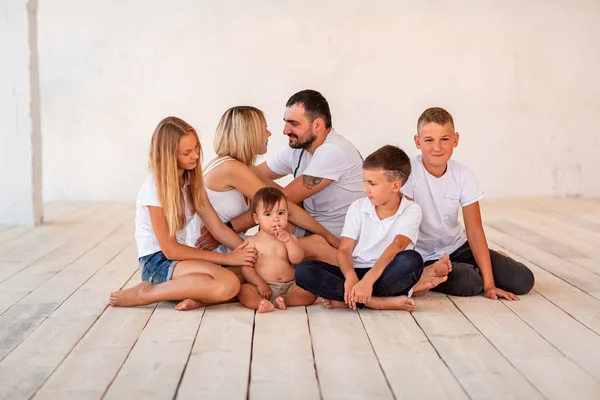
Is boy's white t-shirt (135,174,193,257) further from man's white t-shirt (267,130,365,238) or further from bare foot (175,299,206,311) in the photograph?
man's white t-shirt (267,130,365,238)

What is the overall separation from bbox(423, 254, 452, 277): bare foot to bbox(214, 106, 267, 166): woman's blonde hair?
107 cm

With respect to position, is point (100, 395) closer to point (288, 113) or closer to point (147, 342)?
point (147, 342)

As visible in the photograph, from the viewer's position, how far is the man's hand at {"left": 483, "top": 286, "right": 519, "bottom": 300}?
3.83 metres

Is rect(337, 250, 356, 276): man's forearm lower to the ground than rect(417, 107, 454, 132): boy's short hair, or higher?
lower

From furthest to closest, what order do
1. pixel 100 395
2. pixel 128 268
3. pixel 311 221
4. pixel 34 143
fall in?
pixel 34 143, pixel 128 268, pixel 311 221, pixel 100 395

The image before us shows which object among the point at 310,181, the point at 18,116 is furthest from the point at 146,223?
the point at 18,116

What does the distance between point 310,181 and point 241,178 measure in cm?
40

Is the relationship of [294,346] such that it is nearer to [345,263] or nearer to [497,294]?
[345,263]

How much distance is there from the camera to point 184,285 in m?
3.67

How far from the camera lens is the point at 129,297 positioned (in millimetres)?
3721

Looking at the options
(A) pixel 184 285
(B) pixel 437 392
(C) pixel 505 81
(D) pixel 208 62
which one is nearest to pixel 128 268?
(A) pixel 184 285

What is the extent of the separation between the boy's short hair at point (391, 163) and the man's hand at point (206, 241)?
0.92 meters

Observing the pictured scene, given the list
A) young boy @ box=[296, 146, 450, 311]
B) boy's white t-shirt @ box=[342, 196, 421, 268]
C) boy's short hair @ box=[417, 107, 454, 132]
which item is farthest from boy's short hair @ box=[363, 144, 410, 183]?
boy's short hair @ box=[417, 107, 454, 132]

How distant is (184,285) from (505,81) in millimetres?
5631
